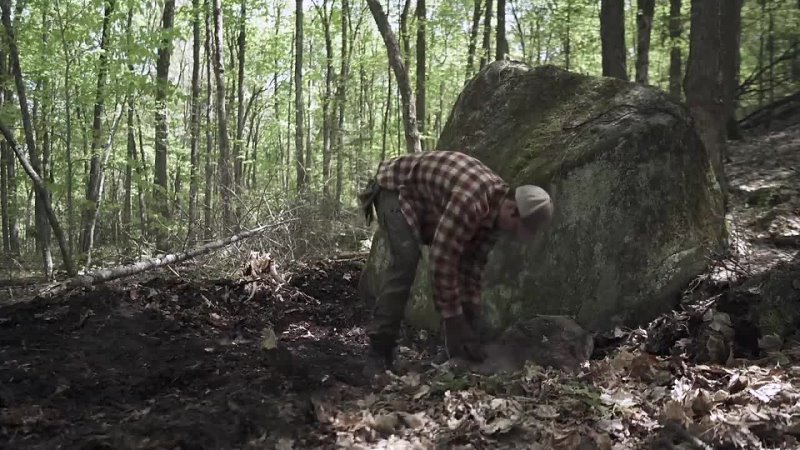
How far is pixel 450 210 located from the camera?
357cm

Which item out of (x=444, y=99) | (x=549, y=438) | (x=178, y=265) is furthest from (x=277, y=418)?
(x=444, y=99)

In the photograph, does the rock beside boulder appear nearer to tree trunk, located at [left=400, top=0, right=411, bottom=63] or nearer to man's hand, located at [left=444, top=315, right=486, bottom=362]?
man's hand, located at [left=444, top=315, right=486, bottom=362]

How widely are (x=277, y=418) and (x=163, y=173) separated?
12.6m

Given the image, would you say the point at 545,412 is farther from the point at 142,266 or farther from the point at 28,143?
A: the point at 28,143

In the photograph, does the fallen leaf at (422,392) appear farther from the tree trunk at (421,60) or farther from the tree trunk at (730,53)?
the tree trunk at (421,60)

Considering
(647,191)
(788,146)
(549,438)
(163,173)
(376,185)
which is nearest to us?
(549,438)

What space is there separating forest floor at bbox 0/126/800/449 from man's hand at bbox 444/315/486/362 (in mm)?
185

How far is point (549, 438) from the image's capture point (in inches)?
111

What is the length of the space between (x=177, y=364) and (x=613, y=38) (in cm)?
889

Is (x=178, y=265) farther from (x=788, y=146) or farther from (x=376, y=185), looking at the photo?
(x=788, y=146)

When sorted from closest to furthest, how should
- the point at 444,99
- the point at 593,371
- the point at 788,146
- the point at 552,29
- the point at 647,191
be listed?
the point at 593,371 < the point at 647,191 < the point at 788,146 < the point at 552,29 < the point at 444,99

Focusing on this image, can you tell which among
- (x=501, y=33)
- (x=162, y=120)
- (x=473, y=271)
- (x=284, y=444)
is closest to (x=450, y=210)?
(x=473, y=271)

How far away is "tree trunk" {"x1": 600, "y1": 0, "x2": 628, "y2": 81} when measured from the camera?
395 inches

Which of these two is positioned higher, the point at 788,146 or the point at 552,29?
the point at 552,29
